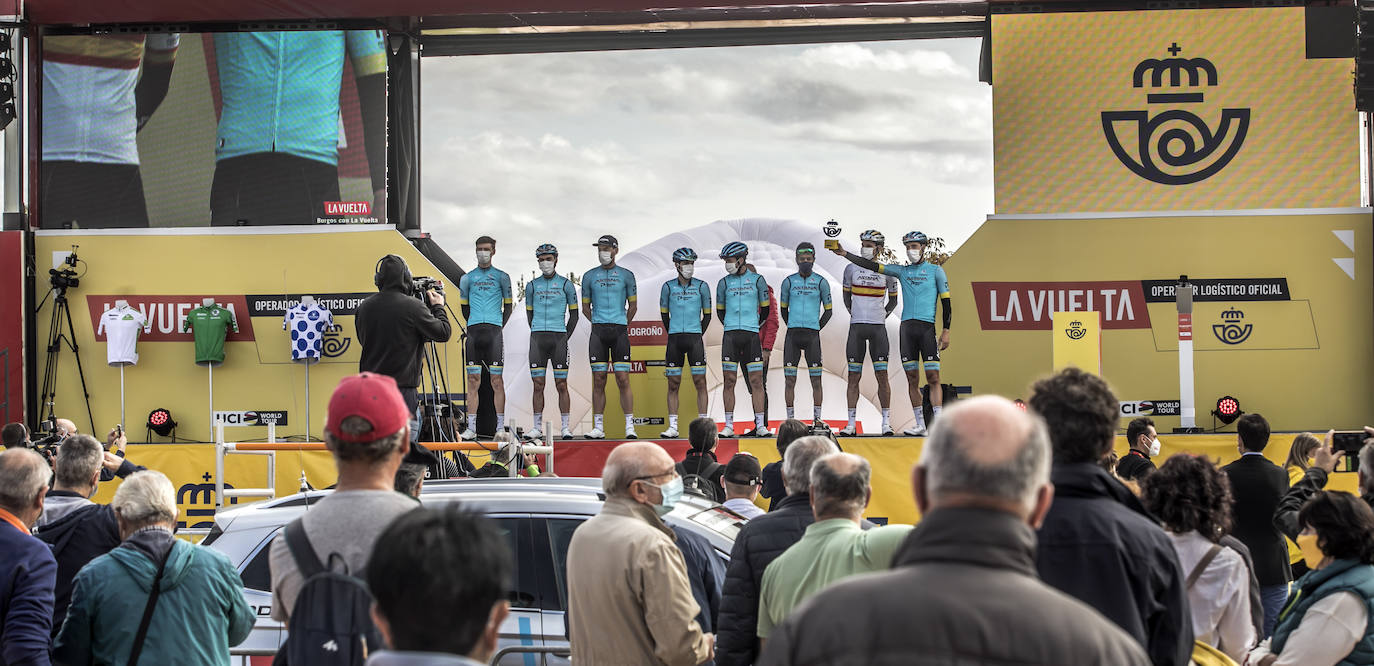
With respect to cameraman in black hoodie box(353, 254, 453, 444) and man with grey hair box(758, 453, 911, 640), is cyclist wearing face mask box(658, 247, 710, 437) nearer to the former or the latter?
cameraman in black hoodie box(353, 254, 453, 444)

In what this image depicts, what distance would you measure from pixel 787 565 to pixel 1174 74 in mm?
13351

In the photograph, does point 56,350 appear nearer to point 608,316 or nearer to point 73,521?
point 608,316

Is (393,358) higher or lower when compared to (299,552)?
higher

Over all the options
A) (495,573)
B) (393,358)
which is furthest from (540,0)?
(495,573)

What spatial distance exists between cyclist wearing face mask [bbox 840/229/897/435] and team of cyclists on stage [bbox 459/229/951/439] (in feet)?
0.04

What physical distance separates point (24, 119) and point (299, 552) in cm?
1551

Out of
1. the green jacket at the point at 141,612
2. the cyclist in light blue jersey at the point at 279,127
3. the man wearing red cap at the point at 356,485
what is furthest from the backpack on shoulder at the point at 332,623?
the cyclist in light blue jersey at the point at 279,127

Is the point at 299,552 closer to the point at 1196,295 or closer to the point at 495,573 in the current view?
the point at 495,573

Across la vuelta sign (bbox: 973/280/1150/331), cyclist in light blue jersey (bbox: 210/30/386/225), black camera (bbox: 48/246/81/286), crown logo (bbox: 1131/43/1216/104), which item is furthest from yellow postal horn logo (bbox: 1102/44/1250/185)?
black camera (bbox: 48/246/81/286)

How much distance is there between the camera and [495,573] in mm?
2133

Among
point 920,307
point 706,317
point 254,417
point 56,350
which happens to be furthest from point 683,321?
point 56,350

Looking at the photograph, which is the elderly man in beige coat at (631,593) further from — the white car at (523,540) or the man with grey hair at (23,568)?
the man with grey hair at (23,568)

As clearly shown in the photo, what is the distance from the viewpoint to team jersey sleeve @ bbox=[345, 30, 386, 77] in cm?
1636

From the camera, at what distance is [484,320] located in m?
15.4
